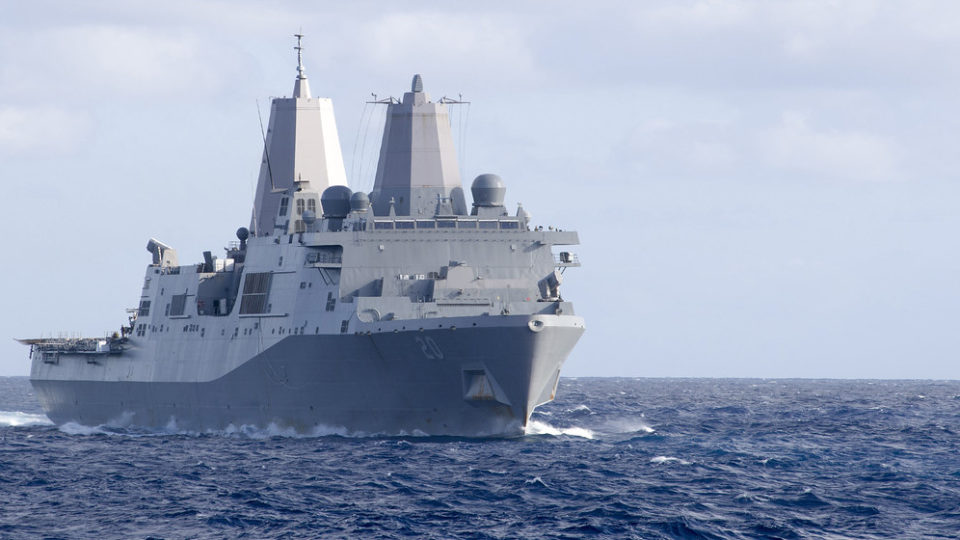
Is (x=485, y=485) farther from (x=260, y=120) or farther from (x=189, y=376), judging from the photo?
(x=260, y=120)

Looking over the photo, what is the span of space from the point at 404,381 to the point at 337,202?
744 centimetres

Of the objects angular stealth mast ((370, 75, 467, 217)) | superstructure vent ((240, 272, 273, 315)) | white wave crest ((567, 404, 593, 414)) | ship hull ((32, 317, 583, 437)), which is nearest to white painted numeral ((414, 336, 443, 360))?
ship hull ((32, 317, 583, 437))

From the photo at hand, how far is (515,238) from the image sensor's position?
42.4m

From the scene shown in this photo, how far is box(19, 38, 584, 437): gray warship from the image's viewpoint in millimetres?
37844

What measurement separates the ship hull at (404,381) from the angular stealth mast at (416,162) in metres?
6.49

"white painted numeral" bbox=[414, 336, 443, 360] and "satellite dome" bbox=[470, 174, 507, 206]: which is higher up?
"satellite dome" bbox=[470, 174, 507, 206]

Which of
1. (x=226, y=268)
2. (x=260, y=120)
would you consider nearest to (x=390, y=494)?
(x=226, y=268)

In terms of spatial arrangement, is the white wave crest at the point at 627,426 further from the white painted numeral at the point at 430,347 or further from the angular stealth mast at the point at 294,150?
the angular stealth mast at the point at 294,150

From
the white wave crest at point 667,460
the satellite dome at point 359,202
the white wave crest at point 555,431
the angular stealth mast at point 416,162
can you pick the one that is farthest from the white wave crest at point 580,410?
the white wave crest at point 667,460

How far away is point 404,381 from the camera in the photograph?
38.6 m

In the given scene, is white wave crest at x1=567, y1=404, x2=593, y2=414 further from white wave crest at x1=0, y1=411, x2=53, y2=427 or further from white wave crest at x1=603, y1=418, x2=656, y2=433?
white wave crest at x1=0, y1=411, x2=53, y2=427

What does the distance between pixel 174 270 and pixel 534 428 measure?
16.6 m

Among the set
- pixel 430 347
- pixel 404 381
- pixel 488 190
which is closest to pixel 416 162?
pixel 488 190

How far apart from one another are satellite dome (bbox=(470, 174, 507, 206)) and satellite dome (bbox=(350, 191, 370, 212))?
11.4 ft
